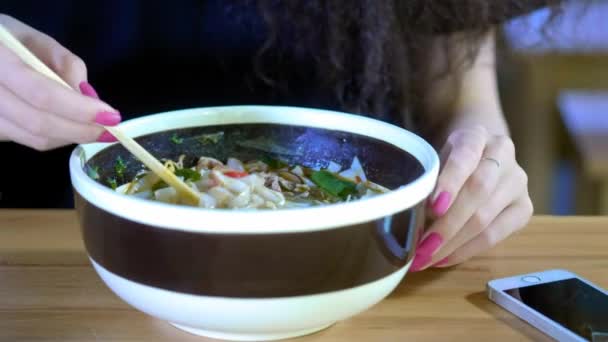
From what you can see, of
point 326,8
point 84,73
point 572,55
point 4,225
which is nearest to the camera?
point 84,73

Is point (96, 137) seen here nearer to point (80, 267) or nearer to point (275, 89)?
point (80, 267)

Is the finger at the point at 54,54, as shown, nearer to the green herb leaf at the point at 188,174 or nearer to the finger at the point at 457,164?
the green herb leaf at the point at 188,174

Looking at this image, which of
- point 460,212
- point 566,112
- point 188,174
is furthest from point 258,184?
point 566,112

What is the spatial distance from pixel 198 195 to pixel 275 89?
22.1 inches

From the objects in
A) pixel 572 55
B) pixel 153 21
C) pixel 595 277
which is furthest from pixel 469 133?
pixel 572 55

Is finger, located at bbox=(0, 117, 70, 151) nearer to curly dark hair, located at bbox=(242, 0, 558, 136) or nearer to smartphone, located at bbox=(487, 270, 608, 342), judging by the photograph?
smartphone, located at bbox=(487, 270, 608, 342)

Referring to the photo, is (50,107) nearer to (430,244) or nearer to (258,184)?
(258,184)

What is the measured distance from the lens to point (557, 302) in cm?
59

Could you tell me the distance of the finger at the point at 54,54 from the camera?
0.61 meters

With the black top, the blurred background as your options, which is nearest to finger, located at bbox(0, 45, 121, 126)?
the black top

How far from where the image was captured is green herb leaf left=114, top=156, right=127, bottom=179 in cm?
62

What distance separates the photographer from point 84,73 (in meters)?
0.62

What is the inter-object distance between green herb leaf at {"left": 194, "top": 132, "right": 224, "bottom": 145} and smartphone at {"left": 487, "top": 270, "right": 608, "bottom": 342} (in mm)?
259

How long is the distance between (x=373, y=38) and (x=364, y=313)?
1.74ft
